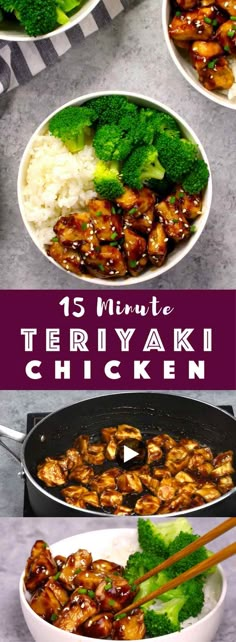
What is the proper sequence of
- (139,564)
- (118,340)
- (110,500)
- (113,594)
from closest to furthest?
1. (113,594)
2. (139,564)
3. (110,500)
4. (118,340)

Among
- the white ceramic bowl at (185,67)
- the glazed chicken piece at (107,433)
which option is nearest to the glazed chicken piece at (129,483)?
the glazed chicken piece at (107,433)

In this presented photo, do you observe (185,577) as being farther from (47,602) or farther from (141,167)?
(141,167)

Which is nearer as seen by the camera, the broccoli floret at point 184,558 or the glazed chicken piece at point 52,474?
the broccoli floret at point 184,558

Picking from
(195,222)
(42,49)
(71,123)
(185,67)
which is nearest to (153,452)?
(195,222)

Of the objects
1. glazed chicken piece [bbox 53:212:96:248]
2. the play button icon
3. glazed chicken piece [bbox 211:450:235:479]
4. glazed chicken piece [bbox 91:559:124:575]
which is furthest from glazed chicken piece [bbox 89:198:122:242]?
glazed chicken piece [bbox 91:559:124:575]

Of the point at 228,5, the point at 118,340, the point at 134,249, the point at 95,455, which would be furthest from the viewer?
the point at 118,340

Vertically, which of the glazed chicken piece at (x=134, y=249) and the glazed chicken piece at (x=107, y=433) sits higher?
the glazed chicken piece at (x=134, y=249)

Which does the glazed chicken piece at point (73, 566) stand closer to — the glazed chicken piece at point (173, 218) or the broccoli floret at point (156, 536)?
the broccoli floret at point (156, 536)
